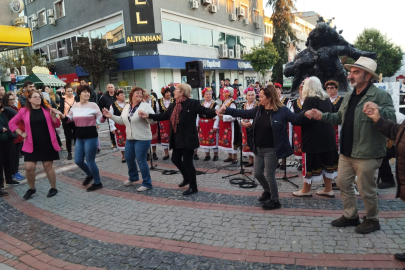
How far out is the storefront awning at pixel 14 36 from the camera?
1413 centimetres

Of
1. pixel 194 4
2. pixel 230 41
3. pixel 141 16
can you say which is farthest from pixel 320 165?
pixel 230 41

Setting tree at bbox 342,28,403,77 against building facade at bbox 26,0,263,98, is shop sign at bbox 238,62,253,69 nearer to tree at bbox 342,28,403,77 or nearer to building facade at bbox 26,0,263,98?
building facade at bbox 26,0,263,98

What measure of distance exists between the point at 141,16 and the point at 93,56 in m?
4.98

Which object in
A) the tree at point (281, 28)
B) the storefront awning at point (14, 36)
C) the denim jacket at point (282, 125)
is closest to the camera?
the denim jacket at point (282, 125)

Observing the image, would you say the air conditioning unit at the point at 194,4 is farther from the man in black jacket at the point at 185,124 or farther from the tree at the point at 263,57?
the man in black jacket at the point at 185,124

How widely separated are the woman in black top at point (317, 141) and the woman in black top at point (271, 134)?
37cm

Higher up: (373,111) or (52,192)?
(373,111)

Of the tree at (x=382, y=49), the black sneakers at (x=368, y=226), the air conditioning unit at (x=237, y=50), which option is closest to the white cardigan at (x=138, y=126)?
the black sneakers at (x=368, y=226)

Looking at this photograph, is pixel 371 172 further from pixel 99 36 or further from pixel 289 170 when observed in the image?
pixel 99 36

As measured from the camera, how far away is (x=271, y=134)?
448 centimetres

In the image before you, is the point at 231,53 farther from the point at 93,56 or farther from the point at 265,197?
the point at 265,197

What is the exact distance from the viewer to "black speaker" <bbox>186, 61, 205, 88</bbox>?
809 centimetres

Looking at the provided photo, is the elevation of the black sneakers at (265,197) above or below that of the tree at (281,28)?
below

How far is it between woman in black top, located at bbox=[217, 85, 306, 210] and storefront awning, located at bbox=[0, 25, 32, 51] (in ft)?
47.4
